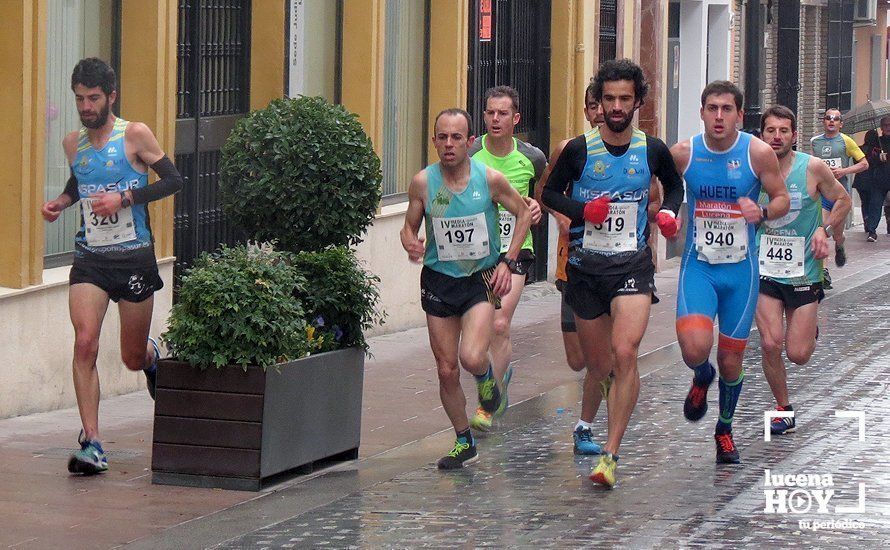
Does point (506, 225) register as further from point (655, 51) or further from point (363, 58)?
point (655, 51)

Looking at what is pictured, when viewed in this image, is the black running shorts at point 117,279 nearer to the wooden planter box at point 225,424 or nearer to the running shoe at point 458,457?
the wooden planter box at point 225,424

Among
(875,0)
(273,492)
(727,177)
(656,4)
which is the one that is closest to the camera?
(273,492)

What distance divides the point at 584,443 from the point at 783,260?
1.84 meters

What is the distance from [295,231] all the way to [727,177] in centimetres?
230

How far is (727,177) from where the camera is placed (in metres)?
9.01

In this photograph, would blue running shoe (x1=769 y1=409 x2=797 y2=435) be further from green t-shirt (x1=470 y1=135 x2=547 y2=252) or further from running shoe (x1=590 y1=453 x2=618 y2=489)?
running shoe (x1=590 y1=453 x2=618 y2=489)

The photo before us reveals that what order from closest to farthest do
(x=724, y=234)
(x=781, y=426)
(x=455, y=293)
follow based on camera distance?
(x=724, y=234) → (x=455, y=293) → (x=781, y=426)

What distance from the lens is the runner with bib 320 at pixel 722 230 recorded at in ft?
29.5

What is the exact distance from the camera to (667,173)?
29.0 feet

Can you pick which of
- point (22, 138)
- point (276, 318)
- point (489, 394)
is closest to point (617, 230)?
point (489, 394)

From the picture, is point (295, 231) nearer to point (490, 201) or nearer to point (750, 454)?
point (490, 201)

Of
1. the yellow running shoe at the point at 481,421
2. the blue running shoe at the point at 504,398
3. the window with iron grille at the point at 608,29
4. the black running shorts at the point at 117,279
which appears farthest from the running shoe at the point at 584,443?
the window with iron grille at the point at 608,29

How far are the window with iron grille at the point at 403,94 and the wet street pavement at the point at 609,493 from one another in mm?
4910

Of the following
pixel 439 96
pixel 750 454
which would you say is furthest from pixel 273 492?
pixel 439 96
